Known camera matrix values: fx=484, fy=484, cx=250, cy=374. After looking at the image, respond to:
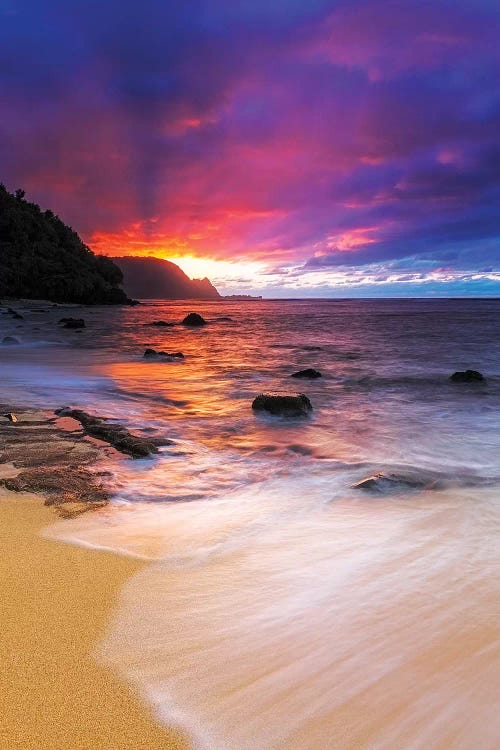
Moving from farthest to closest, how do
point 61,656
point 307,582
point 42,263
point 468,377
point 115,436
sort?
point 42,263
point 468,377
point 115,436
point 307,582
point 61,656

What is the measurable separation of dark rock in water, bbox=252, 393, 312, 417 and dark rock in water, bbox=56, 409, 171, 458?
1.93m

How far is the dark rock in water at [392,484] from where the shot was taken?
3.69 metres

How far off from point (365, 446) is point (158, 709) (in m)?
4.23

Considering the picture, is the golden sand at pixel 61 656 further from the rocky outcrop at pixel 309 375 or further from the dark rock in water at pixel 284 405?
the rocky outcrop at pixel 309 375

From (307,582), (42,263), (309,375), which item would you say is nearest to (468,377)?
(309,375)

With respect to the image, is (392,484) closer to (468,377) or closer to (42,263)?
(468,377)

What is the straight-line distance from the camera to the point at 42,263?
6044 cm

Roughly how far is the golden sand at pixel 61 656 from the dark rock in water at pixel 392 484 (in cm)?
200

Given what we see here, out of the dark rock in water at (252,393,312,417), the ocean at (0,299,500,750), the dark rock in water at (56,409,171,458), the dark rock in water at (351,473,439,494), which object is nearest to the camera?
the ocean at (0,299,500,750)

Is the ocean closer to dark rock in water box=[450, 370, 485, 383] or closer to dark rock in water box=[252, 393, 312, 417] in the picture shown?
dark rock in water box=[252, 393, 312, 417]

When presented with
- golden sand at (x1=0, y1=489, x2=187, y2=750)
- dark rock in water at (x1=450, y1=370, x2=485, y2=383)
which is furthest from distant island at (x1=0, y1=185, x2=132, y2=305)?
golden sand at (x1=0, y1=489, x2=187, y2=750)

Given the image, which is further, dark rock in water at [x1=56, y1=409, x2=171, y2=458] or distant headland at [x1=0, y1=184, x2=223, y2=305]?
distant headland at [x1=0, y1=184, x2=223, y2=305]

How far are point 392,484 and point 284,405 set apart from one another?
9.20ft

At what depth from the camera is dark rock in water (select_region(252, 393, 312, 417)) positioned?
6.43 m
